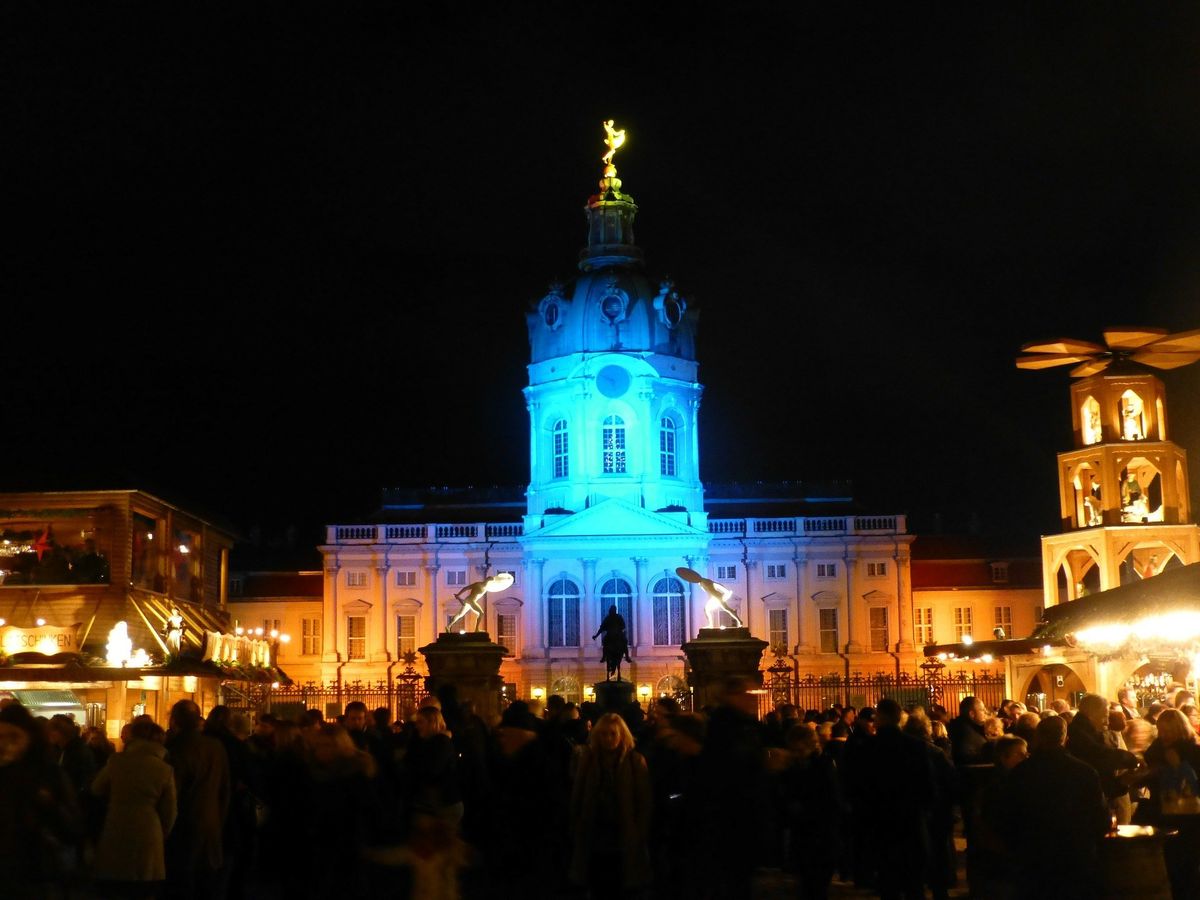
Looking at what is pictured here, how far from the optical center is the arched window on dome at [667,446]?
70.2 meters

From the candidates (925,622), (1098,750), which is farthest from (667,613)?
(1098,750)

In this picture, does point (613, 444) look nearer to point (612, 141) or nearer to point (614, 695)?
point (612, 141)

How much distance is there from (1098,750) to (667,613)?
5488 centimetres

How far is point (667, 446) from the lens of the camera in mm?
70562

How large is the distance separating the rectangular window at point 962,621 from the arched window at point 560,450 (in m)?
18.3

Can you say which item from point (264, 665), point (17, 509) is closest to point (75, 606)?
point (17, 509)

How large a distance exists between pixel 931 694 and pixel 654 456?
1162 inches

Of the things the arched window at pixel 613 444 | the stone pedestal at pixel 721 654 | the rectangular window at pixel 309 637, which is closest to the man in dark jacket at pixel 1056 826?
the stone pedestal at pixel 721 654

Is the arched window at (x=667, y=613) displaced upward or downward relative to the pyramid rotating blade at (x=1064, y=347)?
downward

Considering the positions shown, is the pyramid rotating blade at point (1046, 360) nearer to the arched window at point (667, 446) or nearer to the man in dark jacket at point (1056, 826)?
the man in dark jacket at point (1056, 826)

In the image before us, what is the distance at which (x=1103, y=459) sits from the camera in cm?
3559

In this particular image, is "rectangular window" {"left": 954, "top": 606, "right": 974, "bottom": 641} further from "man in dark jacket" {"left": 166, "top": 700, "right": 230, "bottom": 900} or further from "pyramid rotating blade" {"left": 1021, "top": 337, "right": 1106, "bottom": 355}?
"man in dark jacket" {"left": 166, "top": 700, "right": 230, "bottom": 900}

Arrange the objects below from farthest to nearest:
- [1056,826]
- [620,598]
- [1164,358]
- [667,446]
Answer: [667,446]
[620,598]
[1164,358]
[1056,826]

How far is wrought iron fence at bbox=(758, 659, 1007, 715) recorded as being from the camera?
41250 millimetres
